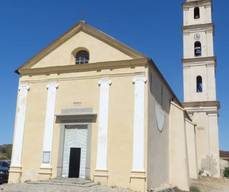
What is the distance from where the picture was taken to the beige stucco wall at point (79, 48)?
18016mm

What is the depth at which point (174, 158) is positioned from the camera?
20.6 metres

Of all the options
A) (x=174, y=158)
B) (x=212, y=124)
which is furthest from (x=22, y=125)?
(x=212, y=124)

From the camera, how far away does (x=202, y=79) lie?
113 ft

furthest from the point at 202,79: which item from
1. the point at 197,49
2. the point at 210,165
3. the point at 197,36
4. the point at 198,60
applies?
the point at 210,165

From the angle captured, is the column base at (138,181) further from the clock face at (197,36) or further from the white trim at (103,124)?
the clock face at (197,36)

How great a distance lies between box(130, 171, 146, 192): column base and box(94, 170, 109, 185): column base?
52.5 inches

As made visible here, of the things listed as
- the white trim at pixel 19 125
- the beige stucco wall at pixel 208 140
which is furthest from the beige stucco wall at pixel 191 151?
the white trim at pixel 19 125

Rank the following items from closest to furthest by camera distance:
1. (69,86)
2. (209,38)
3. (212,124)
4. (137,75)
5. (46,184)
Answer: (46,184), (137,75), (69,86), (212,124), (209,38)

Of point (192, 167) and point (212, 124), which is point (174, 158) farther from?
point (212, 124)

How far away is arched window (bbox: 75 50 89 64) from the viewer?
1902 cm

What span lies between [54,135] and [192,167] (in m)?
13.5

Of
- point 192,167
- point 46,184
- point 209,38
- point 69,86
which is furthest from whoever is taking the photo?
point 209,38

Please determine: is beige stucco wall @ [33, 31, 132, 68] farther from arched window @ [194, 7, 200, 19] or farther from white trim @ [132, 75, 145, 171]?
arched window @ [194, 7, 200, 19]

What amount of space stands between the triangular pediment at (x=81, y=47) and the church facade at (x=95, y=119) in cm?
5
